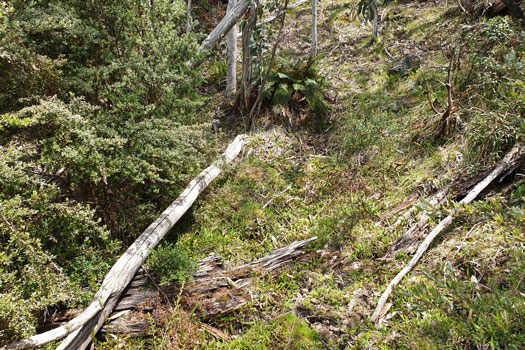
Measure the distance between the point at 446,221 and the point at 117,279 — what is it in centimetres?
406

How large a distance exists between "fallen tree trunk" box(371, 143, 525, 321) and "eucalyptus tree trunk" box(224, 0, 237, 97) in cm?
536

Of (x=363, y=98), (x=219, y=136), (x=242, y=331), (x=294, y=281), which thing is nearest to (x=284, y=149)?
(x=219, y=136)

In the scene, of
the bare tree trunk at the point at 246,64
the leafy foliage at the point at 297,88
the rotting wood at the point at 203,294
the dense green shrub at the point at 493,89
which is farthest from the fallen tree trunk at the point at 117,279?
the dense green shrub at the point at 493,89

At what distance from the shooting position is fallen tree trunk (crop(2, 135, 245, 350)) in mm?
3020

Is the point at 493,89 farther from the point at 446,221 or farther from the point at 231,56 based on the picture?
the point at 231,56

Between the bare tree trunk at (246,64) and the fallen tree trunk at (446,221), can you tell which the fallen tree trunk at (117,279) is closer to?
the bare tree trunk at (246,64)

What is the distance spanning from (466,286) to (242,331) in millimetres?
2380

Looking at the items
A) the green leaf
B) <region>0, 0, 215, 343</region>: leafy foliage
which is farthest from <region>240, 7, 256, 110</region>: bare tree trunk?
<region>0, 0, 215, 343</region>: leafy foliage

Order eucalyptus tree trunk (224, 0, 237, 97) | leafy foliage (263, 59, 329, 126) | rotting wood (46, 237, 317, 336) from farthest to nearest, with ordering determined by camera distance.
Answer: eucalyptus tree trunk (224, 0, 237, 97) < leafy foliage (263, 59, 329, 126) < rotting wood (46, 237, 317, 336)

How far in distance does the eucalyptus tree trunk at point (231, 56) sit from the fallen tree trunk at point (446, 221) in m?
5.36

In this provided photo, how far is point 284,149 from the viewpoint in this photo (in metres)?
6.44

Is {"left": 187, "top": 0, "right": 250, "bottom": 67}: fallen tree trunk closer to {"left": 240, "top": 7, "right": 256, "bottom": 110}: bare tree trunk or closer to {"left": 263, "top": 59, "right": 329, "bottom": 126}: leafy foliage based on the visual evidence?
{"left": 240, "top": 7, "right": 256, "bottom": 110}: bare tree trunk

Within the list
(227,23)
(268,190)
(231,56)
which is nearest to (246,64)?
(231,56)

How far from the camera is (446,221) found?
3814 mm
